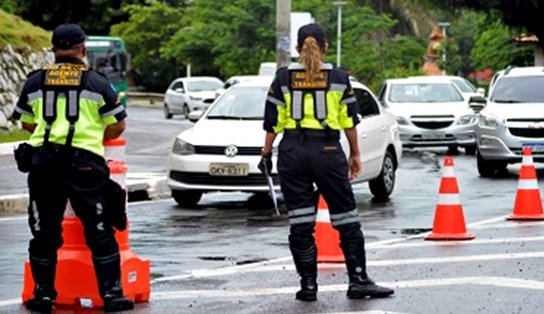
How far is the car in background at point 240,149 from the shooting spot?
57.2ft

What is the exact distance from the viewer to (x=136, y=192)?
2008 centimetres

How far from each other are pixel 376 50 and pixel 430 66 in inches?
1027

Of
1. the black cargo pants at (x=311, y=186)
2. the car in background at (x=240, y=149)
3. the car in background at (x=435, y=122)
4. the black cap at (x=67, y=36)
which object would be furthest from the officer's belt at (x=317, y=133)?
the car in background at (x=435, y=122)

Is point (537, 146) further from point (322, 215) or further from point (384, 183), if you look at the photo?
point (322, 215)

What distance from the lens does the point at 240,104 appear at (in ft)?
61.9

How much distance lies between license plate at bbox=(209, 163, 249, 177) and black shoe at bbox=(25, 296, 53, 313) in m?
7.76

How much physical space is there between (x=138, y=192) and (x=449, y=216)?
277 inches

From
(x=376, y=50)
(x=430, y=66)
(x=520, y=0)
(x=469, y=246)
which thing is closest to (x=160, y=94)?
(x=430, y=66)

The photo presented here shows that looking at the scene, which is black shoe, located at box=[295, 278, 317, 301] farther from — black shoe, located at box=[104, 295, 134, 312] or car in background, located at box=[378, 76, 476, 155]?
car in background, located at box=[378, 76, 476, 155]

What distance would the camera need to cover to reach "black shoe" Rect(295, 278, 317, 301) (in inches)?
397

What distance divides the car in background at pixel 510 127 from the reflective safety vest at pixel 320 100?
13107 millimetres

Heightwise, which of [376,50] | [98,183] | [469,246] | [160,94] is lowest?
[160,94]

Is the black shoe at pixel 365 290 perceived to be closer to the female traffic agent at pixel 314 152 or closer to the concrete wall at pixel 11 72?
the female traffic agent at pixel 314 152

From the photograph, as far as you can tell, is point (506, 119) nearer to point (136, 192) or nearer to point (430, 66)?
point (136, 192)
